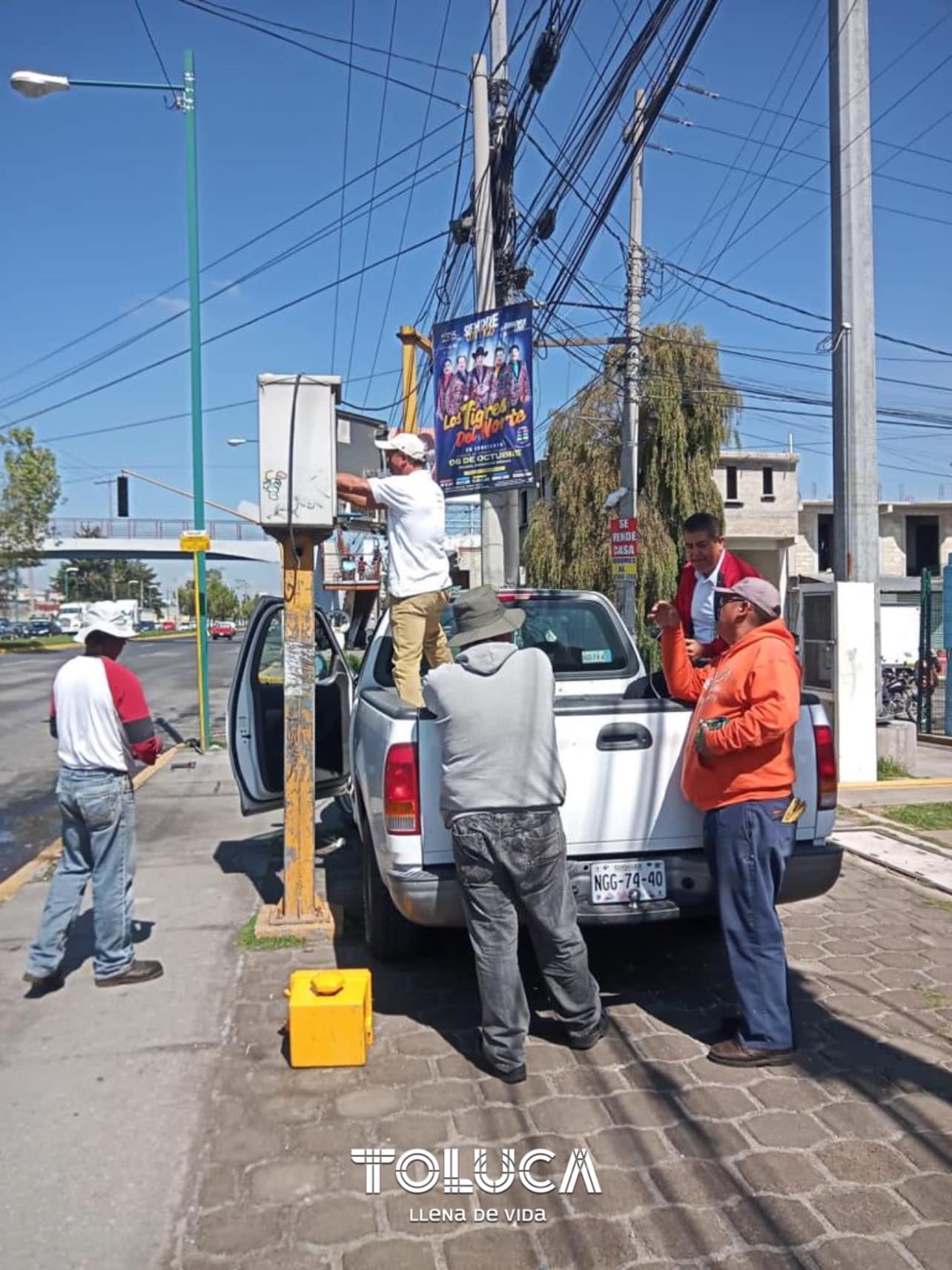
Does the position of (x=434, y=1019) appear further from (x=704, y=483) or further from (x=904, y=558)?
(x=904, y=558)

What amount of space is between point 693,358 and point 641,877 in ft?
75.9

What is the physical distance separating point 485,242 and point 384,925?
1000 centimetres

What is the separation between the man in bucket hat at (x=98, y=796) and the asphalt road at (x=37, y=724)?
3063 millimetres

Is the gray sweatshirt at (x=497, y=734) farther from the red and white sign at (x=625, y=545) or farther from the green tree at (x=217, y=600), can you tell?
the green tree at (x=217, y=600)

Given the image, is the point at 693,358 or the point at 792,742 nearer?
Result: the point at 792,742

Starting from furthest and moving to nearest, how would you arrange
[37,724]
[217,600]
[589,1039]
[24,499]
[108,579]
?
[217,600] → [108,579] → [24,499] → [37,724] → [589,1039]

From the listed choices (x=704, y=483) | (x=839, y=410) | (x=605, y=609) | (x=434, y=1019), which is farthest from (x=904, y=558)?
(x=434, y=1019)

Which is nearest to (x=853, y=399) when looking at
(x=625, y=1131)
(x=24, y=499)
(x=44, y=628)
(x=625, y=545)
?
(x=625, y=545)

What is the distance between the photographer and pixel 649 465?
25.2m

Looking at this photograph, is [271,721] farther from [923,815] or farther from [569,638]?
[923,815]

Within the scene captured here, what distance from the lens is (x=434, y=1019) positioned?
438cm

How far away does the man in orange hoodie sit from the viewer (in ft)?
12.4

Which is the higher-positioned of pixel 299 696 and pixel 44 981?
pixel 299 696

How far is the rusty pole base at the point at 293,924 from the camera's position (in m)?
5.45
